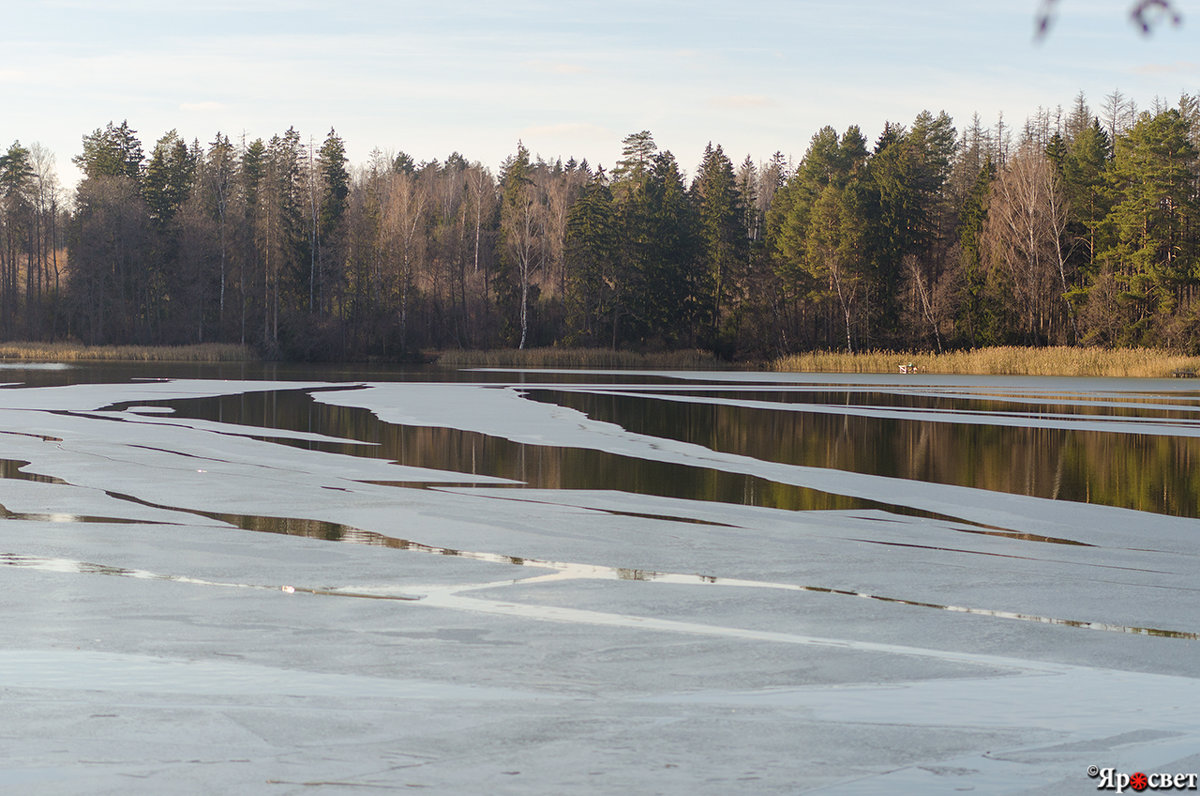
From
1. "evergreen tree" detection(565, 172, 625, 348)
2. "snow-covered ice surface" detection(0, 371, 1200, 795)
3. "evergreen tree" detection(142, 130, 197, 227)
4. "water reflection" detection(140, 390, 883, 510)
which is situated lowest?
"snow-covered ice surface" detection(0, 371, 1200, 795)

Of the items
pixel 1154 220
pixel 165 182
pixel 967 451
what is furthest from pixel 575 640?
pixel 165 182

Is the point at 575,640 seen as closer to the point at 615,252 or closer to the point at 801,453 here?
the point at 801,453

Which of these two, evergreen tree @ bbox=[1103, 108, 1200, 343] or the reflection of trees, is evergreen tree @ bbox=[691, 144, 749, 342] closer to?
evergreen tree @ bbox=[1103, 108, 1200, 343]

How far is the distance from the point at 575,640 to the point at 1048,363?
4679 cm

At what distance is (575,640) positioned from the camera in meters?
5.78

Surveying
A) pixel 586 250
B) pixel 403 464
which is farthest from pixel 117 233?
pixel 403 464

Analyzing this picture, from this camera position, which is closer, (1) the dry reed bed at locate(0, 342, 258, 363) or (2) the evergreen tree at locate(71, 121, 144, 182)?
(1) the dry reed bed at locate(0, 342, 258, 363)

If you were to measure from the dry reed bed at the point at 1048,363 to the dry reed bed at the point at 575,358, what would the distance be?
1322 cm

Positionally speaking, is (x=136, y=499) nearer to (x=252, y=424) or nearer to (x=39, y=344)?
(x=252, y=424)

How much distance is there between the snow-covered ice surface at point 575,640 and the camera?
4066 mm

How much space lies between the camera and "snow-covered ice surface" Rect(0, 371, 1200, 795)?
13.3 ft

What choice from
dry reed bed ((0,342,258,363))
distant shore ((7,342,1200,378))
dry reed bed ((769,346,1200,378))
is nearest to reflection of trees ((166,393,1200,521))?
dry reed bed ((769,346,1200,378))

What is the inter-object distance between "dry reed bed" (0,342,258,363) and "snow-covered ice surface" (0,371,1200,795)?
54.4m

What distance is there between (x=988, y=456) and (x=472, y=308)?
61204 millimetres
